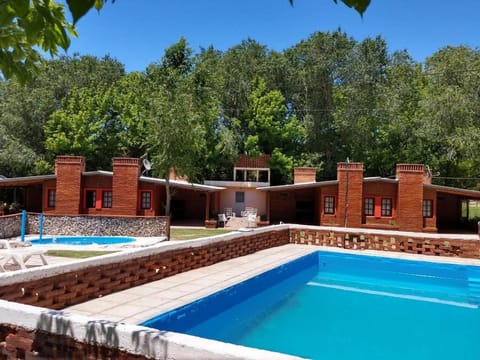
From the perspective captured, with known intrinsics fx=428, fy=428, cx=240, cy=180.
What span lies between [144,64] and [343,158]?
20.9 meters

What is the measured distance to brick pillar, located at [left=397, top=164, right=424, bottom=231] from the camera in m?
24.9

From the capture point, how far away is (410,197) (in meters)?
25.1

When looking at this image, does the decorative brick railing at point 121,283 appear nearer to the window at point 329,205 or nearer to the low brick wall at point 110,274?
the low brick wall at point 110,274

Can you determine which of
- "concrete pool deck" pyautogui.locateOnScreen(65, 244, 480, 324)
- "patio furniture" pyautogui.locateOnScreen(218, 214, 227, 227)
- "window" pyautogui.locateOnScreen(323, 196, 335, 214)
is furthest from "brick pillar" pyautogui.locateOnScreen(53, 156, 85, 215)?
"concrete pool deck" pyautogui.locateOnScreen(65, 244, 480, 324)

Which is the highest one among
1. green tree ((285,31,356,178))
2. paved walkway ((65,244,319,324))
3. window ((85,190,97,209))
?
green tree ((285,31,356,178))

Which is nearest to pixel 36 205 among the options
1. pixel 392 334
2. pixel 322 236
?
pixel 322 236

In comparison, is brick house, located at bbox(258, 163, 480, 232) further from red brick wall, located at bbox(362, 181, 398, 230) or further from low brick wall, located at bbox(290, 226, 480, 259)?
low brick wall, located at bbox(290, 226, 480, 259)

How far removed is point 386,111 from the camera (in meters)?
36.7

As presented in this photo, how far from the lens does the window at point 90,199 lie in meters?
27.3

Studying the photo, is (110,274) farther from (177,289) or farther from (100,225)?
(100,225)

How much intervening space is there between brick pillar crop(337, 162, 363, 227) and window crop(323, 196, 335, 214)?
92 centimetres

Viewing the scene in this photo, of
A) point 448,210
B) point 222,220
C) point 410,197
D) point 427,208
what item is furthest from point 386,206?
point 222,220

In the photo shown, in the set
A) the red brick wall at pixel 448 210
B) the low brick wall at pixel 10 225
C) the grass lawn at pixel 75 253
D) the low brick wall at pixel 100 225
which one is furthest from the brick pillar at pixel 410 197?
the low brick wall at pixel 10 225

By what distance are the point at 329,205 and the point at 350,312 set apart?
17.7 metres
